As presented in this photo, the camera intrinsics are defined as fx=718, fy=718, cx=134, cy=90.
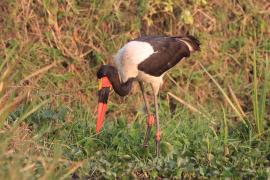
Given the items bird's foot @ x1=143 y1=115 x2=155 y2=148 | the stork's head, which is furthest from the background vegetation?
the stork's head

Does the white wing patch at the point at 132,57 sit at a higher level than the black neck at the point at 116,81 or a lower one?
higher

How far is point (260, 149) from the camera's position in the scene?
5.53 metres

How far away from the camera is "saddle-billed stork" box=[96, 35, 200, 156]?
590 centimetres

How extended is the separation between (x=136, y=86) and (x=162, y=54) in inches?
46.5

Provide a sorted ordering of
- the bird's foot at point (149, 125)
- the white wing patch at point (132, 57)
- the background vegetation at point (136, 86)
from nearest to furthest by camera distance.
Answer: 1. the background vegetation at point (136, 86)
2. the bird's foot at point (149, 125)
3. the white wing patch at point (132, 57)

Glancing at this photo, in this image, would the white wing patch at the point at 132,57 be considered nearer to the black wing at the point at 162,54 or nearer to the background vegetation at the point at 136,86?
the black wing at the point at 162,54

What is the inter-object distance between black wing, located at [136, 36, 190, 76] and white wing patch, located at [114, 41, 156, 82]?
0.04m

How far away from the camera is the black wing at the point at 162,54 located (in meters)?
6.04

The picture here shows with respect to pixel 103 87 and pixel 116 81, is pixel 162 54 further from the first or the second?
pixel 103 87

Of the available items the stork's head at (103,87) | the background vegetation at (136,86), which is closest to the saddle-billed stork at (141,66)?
the stork's head at (103,87)

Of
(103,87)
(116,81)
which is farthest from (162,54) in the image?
(103,87)

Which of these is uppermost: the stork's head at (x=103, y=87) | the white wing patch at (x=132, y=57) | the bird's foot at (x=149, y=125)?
the white wing patch at (x=132, y=57)

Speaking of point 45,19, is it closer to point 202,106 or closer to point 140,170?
point 202,106

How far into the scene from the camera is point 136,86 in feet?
23.7
